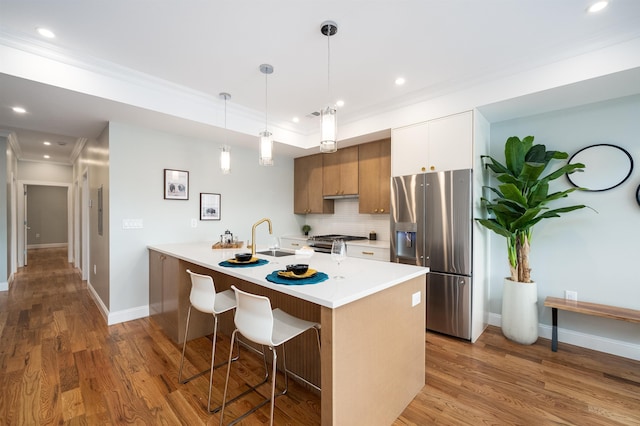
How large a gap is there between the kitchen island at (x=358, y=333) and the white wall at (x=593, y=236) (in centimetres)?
188

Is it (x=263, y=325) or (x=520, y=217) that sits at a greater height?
(x=520, y=217)

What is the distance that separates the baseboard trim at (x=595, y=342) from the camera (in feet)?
8.41

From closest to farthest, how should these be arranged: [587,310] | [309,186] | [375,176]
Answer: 1. [587,310]
2. [375,176]
3. [309,186]

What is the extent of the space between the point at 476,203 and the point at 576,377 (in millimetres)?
1624

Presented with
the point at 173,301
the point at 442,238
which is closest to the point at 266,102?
the point at 173,301

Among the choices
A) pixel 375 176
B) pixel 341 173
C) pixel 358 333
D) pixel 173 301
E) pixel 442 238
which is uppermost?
pixel 341 173

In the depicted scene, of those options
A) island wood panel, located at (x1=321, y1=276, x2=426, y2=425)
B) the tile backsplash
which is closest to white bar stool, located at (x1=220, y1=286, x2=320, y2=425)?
island wood panel, located at (x1=321, y1=276, x2=426, y2=425)

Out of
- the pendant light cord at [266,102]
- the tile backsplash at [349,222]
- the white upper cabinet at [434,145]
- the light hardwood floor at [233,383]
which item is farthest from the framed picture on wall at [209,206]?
the white upper cabinet at [434,145]

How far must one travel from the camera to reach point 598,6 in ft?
6.16

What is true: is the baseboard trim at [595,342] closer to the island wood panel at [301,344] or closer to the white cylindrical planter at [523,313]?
the white cylindrical planter at [523,313]

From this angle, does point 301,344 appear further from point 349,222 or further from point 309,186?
point 309,186

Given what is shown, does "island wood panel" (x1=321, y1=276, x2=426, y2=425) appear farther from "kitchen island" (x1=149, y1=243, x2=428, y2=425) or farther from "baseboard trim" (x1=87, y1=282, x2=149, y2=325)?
"baseboard trim" (x1=87, y1=282, x2=149, y2=325)

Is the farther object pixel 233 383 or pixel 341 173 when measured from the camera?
pixel 341 173

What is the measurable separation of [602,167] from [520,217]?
891 millimetres
